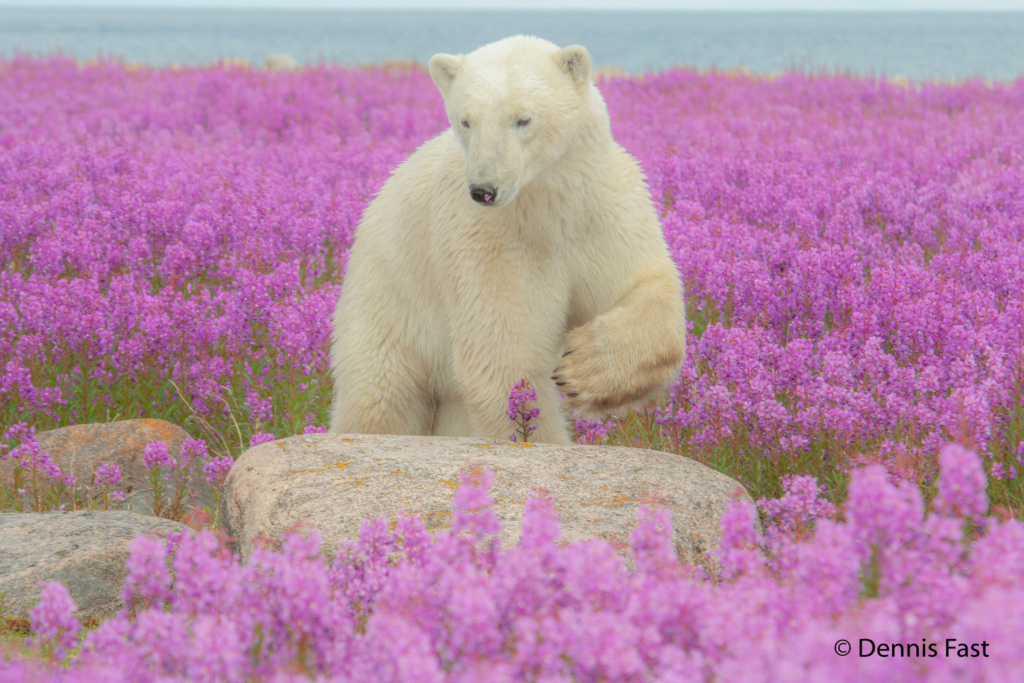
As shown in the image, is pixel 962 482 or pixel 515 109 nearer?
pixel 962 482

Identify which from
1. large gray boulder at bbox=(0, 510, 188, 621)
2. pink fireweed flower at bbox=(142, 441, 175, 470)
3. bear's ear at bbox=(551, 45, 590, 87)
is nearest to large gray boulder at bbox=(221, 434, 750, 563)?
large gray boulder at bbox=(0, 510, 188, 621)

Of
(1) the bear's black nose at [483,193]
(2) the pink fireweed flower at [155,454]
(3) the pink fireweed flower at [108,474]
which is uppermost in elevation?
(1) the bear's black nose at [483,193]

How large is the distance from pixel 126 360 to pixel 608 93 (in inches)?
545

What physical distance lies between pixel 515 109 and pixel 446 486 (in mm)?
1486

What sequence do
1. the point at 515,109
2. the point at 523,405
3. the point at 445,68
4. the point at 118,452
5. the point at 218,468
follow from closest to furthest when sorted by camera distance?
the point at 515,109, the point at 523,405, the point at 445,68, the point at 218,468, the point at 118,452

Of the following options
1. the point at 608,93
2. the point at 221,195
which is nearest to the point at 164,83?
the point at 608,93

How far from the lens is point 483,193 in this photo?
10.9 feet

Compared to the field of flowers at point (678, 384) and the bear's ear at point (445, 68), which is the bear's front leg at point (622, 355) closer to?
the field of flowers at point (678, 384)

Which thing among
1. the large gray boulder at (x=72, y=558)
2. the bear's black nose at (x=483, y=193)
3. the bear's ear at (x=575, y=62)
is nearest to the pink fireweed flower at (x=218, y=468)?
the large gray boulder at (x=72, y=558)

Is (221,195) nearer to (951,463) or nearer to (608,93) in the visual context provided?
(951,463)

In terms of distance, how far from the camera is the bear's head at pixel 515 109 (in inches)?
134

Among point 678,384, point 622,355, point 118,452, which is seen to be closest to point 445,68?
point 622,355

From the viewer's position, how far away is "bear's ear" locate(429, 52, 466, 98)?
381 centimetres

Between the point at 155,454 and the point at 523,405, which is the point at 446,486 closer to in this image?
the point at 523,405
